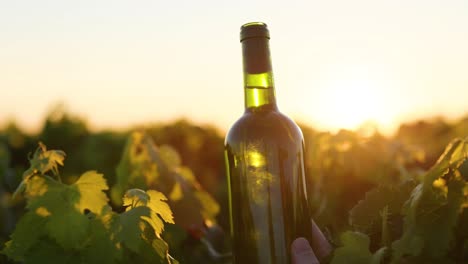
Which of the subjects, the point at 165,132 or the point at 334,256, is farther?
the point at 165,132

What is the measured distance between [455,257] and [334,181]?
2045 mm

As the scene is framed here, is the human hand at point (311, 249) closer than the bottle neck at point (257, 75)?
Yes

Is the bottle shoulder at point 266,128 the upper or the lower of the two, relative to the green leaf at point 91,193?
upper

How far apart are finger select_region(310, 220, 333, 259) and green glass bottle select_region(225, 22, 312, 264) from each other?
3cm

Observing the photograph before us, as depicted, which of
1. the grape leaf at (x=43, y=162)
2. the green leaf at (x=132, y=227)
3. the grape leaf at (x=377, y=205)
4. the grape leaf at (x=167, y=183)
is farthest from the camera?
the grape leaf at (x=167, y=183)

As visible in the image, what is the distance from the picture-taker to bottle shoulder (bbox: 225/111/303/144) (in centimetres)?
201

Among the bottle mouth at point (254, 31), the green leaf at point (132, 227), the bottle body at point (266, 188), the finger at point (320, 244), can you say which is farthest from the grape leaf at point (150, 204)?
the bottle mouth at point (254, 31)

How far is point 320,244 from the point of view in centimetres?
201

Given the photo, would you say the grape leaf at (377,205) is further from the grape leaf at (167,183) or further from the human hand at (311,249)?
the grape leaf at (167,183)

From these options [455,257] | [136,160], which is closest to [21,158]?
[136,160]

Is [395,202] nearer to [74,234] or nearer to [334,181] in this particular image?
[74,234]

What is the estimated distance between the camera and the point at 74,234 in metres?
1.86

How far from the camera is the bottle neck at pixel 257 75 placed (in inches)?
82.8

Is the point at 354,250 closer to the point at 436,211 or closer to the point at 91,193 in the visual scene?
the point at 436,211
